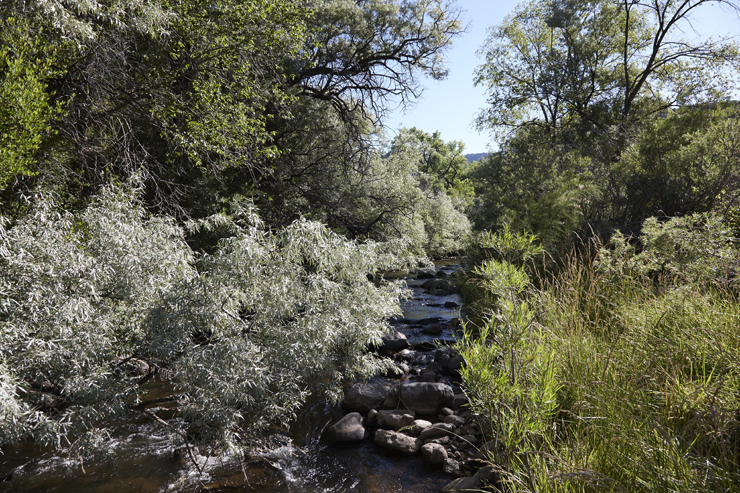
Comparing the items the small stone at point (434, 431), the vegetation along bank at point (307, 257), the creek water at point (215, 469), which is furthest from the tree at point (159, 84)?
the small stone at point (434, 431)

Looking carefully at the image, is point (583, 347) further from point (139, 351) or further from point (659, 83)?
point (659, 83)

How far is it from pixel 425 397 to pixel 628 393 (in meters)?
3.13

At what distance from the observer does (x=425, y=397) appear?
5.46 m

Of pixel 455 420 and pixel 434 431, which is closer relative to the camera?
pixel 434 431

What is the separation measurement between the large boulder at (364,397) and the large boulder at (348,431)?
0.39 m

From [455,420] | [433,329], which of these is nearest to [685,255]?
[455,420]

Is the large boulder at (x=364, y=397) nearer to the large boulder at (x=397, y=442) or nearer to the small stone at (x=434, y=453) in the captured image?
the large boulder at (x=397, y=442)

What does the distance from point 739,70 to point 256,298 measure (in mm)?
17106

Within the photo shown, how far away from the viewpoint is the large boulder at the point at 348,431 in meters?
4.91

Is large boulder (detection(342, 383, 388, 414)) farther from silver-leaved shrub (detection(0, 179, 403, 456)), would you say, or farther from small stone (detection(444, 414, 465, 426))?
small stone (detection(444, 414, 465, 426))

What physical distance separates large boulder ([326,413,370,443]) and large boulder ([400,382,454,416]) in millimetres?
732

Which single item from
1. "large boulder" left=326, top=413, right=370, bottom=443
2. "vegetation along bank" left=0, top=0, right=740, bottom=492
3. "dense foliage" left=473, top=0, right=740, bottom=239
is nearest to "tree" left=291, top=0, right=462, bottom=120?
"vegetation along bank" left=0, top=0, right=740, bottom=492

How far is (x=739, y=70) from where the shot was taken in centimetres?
1302

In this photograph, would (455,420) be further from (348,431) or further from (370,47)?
(370,47)
